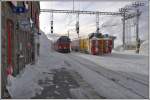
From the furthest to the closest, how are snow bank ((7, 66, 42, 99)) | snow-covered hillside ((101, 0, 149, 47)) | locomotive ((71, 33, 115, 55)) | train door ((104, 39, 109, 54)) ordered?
1. snow-covered hillside ((101, 0, 149, 47))
2. train door ((104, 39, 109, 54))
3. locomotive ((71, 33, 115, 55))
4. snow bank ((7, 66, 42, 99))

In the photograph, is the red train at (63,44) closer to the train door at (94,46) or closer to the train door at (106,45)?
the train door at (94,46)

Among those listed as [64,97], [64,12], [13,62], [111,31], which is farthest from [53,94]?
[111,31]

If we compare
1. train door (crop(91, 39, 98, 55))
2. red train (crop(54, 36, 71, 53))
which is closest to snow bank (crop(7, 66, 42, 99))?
train door (crop(91, 39, 98, 55))

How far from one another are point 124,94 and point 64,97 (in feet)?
6.96

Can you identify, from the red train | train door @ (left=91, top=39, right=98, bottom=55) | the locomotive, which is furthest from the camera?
the red train

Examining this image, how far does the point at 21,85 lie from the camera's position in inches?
472

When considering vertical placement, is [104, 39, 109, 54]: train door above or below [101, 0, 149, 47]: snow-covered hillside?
below

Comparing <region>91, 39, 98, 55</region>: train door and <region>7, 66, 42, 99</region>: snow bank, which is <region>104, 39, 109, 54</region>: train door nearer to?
<region>91, 39, 98, 55</region>: train door

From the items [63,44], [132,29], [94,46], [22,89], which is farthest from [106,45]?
[132,29]

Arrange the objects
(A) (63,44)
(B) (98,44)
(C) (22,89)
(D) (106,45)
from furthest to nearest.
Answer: (A) (63,44)
(D) (106,45)
(B) (98,44)
(C) (22,89)

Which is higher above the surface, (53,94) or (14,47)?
(14,47)

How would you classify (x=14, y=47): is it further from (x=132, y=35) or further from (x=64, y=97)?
(x=132, y=35)

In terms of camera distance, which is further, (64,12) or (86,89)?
(64,12)

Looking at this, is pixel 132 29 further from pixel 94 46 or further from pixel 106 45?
pixel 94 46
